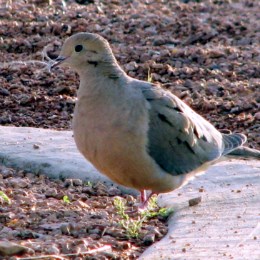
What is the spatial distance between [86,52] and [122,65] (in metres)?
3.11

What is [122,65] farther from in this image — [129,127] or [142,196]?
[129,127]

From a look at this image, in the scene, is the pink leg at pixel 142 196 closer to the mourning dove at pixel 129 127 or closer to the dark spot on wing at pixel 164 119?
the mourning dove at pixel 129 127

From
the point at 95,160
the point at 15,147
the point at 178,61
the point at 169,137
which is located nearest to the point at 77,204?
the point at 95,160

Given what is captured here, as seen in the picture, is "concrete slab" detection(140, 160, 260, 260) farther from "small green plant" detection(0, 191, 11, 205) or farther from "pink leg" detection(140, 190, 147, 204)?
"small green plant" detection(0, 191, 11, 205)

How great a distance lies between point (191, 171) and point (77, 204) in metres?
0.86

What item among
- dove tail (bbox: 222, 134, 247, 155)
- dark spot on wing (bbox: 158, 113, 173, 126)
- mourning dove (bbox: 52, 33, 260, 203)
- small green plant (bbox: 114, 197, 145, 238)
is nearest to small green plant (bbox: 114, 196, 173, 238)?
small green plant (bbox: 114, 197, 145, 238)

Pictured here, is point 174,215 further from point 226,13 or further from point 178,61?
point 226,13

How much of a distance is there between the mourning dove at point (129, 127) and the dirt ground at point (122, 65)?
32 centimetres

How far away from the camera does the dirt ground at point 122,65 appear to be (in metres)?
5.35

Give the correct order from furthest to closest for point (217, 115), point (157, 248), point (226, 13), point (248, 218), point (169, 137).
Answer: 1. point (226, 13)
2. point (217, 115)
3. point (169, 137)
4. point (248, 218)
5. point (157, 248)

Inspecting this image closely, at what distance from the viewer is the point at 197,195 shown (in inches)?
244

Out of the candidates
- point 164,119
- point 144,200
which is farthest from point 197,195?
point 164,119

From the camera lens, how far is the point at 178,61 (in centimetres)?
925

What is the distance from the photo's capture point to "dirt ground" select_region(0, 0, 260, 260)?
17.6 ft
